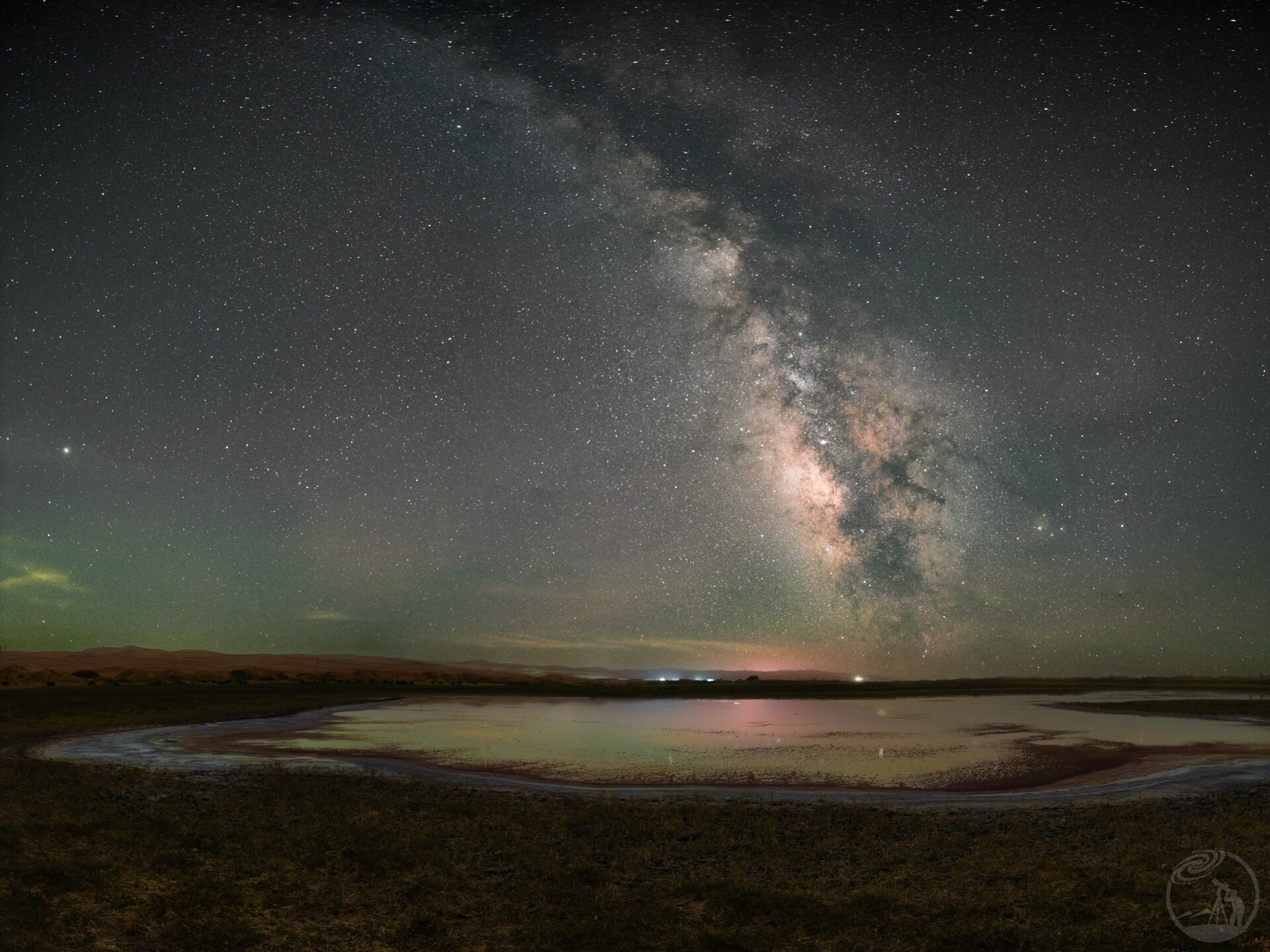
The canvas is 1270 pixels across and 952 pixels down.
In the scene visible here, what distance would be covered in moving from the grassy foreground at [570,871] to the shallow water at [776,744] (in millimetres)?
6205

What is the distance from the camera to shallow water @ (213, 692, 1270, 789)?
25.6 m

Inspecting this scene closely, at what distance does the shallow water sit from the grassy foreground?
6205 millimetres

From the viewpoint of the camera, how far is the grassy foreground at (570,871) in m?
11.1

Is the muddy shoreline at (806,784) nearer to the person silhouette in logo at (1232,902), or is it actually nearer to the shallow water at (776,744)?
the shallow water at (776,744)

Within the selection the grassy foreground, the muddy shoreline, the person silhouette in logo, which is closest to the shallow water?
the muddy shoreline

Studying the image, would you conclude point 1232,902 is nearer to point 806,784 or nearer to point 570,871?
point 570,871

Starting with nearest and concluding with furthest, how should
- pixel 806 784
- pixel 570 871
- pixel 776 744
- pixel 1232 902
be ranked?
pixel 1232 902
pixel 570 871
pixel 806 784
pixel 776 744

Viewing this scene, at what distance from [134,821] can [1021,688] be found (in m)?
111

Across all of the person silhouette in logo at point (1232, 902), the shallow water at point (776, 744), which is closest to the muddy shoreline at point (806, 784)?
the shallow water at point (776, 744)

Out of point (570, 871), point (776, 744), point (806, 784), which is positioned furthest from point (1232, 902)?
point (776, 744)

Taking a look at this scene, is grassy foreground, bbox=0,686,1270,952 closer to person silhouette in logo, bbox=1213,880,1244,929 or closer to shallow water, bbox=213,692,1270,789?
person silhouette in logo, bbox=1213,880,1244,929

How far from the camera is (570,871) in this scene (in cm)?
1403

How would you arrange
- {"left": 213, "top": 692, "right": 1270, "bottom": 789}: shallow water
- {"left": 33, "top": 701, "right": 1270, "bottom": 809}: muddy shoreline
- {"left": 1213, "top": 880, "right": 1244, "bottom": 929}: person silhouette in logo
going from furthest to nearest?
{"left": 213, "top": 692, "right": 1270, "bottom": 789}: shallow water < {"left": 33, "top": 701, "right": 1270, "bottom": 809}: muddy shoreline < {"left": 1213, "top": 880, "right": 1244, "bottom": 929}: person silhouette in logo

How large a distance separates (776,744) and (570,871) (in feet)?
74.0
